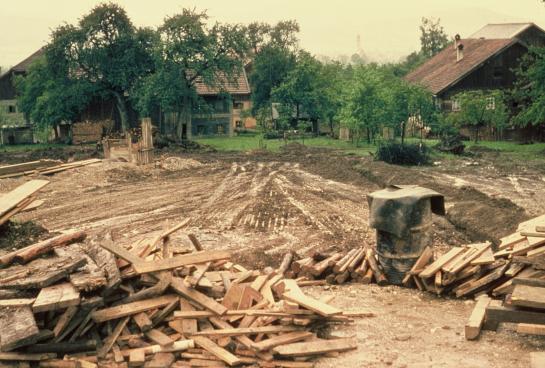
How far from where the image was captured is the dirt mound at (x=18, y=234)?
36.6ft

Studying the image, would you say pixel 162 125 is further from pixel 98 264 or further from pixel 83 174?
pixel 98 264

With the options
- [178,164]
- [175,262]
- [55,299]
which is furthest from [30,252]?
[178,164]

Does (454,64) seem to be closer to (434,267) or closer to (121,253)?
(434,267)

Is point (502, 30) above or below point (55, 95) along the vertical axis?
above

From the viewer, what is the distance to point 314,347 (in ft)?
22.9

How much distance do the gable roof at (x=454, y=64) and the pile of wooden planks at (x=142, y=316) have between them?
30776mm

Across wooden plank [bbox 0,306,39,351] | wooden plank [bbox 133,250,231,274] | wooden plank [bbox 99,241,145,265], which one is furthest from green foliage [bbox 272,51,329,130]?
wooden plank [bbox 0,306,39,351]

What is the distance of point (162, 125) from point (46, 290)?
A: 1556 inches

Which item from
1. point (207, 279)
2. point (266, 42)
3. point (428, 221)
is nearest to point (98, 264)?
point (207, 279)

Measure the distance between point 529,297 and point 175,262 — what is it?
459cm

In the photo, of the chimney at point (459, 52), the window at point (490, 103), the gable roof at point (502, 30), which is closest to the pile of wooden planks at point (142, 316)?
the window at point (490, 103)

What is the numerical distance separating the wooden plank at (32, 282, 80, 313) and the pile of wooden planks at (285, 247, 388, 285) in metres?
4.11

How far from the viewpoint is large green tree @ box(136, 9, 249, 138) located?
37.3 metres

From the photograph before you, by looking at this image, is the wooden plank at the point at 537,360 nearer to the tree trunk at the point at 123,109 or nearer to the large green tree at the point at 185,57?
the large green tree at the point at 185,57
